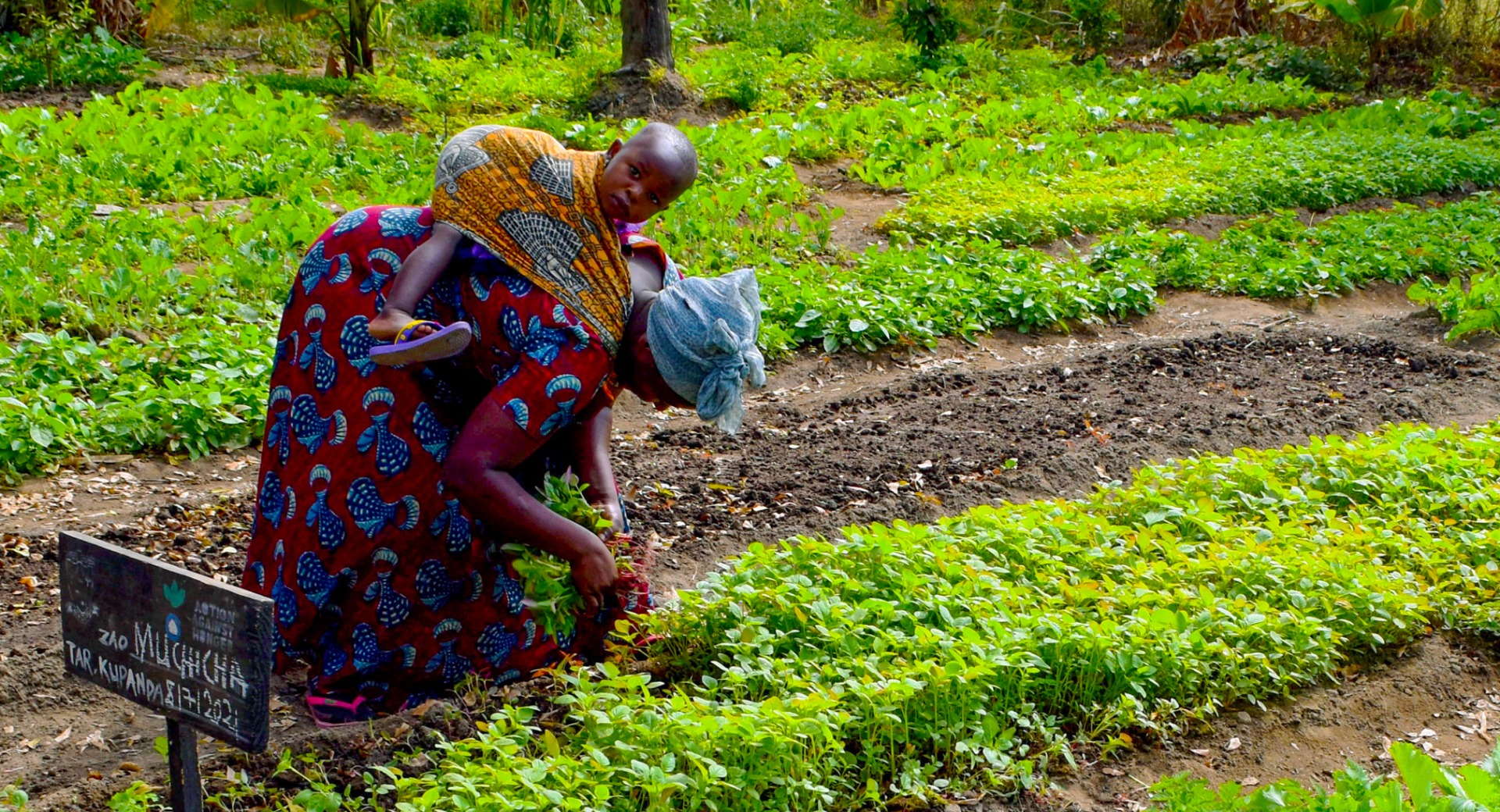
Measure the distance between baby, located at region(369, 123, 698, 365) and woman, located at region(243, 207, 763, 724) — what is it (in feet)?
0.27

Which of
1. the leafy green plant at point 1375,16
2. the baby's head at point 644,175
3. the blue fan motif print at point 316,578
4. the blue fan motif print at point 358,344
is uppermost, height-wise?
the leafy green plant at point 1375,16

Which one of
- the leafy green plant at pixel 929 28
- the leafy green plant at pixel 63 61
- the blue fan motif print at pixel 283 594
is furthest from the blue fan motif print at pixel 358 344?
the leafy green plant at pixel 929 28

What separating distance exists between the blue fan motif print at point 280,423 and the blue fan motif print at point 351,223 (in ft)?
1.22

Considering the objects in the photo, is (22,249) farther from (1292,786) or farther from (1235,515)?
(1292,786)

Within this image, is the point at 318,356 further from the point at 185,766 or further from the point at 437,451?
the point at 185,766

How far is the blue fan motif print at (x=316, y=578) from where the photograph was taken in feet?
9.95

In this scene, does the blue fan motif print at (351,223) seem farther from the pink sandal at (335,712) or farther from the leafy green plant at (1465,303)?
the leafy green plant at (1465,303)

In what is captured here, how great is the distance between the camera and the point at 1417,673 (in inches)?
141

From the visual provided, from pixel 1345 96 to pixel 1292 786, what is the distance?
46.7 feet

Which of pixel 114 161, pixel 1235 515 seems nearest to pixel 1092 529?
pixel 1235 515

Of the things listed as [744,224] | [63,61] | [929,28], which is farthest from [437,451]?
[929,28]

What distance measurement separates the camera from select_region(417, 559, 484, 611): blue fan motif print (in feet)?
10.2

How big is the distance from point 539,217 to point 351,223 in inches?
18.3

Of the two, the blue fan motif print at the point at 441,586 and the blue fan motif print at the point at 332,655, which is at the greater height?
the blue fan motif print at the point at 441,586
